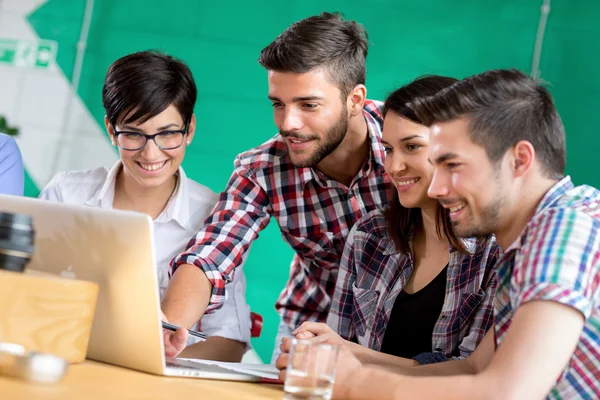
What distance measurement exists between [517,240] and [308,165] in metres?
0.99

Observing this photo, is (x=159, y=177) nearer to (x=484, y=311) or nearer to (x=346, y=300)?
(x=346, y=300)

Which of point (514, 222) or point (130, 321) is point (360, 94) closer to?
point (514, 222)

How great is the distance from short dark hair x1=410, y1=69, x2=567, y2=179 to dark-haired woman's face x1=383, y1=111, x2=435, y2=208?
0.52 meters

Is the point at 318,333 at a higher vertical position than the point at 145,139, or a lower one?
lower

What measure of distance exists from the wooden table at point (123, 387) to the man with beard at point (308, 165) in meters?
0.83

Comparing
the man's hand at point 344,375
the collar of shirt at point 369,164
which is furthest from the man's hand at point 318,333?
the collar of shirt at point 369,164

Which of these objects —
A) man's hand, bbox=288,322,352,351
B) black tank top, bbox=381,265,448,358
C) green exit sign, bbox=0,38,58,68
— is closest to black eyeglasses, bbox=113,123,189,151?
black tank top, bbox=381,265,448,358

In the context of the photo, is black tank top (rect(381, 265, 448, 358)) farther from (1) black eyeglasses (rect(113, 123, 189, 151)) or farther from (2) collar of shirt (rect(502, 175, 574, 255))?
(1) black eyeglasses (rect(113, 123, 189, 151))

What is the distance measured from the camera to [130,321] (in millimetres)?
1223

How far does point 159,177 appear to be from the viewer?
2.36 m

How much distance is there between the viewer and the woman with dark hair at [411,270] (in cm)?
179

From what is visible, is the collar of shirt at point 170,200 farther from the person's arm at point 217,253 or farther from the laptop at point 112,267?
the laptop at point 112,267

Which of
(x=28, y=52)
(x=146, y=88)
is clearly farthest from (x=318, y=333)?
(x=28, y=52)

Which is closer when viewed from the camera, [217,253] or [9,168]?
[217,253]
